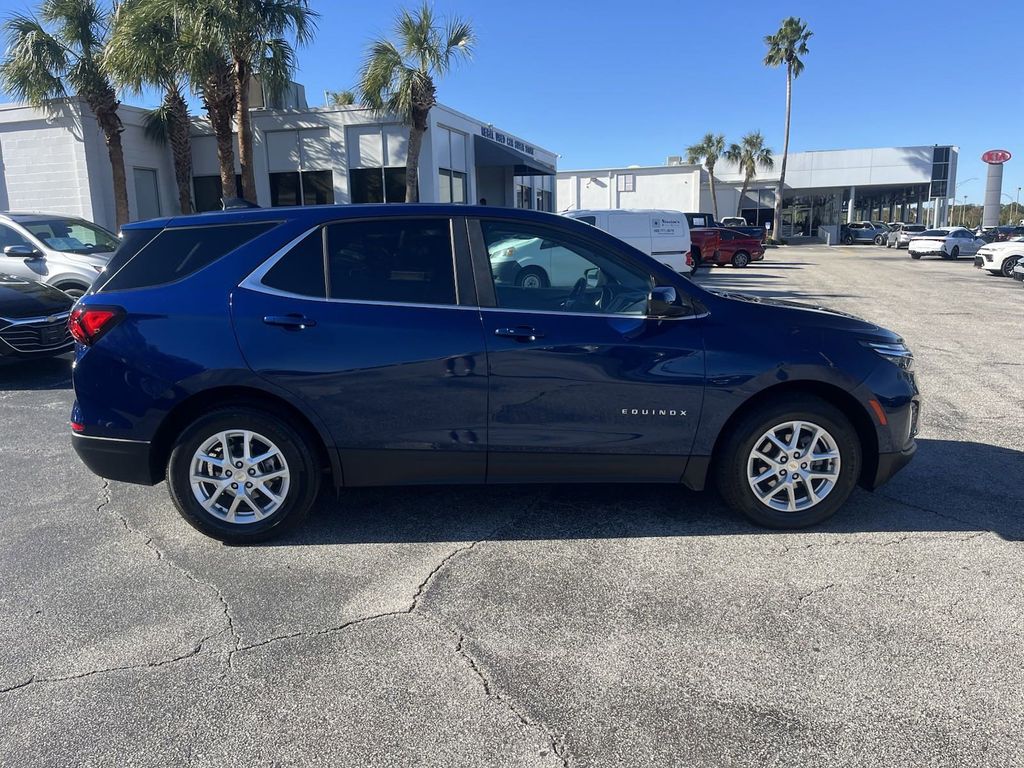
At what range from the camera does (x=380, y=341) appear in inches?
148

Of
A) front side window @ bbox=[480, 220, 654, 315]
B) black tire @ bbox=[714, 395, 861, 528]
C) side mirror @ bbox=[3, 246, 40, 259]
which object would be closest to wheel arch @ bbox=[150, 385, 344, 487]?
front side window @ bbox=[480, 220, 654, 315]

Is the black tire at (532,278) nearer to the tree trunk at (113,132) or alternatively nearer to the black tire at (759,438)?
the black tire at (759,438)

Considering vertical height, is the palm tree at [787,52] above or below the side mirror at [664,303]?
above

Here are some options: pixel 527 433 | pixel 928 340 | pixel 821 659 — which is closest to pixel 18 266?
pixel 527 433

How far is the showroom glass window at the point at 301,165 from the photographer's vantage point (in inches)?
837

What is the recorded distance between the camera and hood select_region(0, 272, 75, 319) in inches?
310

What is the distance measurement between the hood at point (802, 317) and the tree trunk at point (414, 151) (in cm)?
1629

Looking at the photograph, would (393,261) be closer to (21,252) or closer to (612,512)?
(612,512)

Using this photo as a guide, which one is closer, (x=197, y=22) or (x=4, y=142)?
(x=197, y=22)

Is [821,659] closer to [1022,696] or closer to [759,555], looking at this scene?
[1022,696]

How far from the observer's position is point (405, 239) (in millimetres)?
3938

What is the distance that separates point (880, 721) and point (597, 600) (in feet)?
4.00

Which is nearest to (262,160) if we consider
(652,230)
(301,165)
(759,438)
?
(301,165)

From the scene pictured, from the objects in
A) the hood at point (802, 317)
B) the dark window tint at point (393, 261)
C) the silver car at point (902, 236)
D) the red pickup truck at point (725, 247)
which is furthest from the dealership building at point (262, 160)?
the silver car at point (902, 236)
